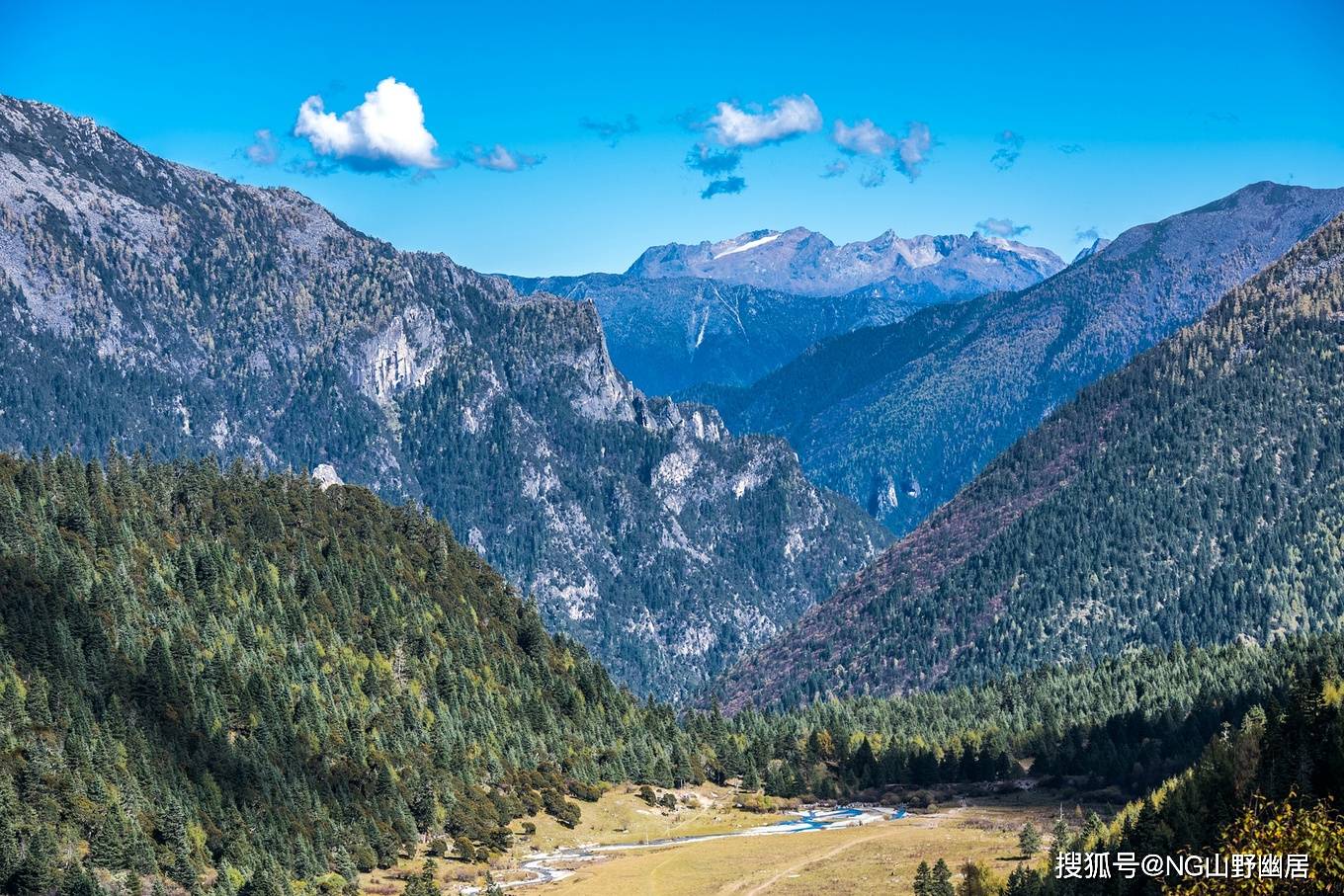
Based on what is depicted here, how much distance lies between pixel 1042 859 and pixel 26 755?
332 feet

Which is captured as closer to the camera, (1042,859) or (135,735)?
(1042,859)

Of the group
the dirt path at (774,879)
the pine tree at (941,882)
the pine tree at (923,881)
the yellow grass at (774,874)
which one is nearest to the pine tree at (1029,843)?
the yellow grass at (774,874)

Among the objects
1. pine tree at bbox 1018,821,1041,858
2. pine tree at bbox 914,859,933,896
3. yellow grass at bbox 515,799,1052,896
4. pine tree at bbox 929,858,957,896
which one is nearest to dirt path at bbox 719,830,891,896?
yellow grass at bbox 515,799,1052,896

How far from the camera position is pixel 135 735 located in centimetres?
19112

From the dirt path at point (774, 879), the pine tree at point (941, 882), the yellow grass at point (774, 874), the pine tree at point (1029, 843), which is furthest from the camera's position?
the pine tree at point (1029, 843)

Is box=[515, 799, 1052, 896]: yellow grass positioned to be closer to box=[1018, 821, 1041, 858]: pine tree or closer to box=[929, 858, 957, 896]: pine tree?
box=[1018, 821, 1041, 858]: pine tree

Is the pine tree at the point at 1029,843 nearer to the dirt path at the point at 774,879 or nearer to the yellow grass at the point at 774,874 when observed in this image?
the yellow grass at the point at 774,874

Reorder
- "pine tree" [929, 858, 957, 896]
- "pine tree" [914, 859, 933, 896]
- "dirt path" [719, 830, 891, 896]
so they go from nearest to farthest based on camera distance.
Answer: "pine tree" [929, 858, 957, 896]
"pine tree" [914, 859, 933, 896]
"dirt path" [719, 830, 891, 896]

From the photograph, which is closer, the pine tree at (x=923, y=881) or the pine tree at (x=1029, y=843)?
the pine tree at (x=923, y=881)

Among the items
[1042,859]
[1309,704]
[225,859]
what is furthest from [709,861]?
[1309,704]

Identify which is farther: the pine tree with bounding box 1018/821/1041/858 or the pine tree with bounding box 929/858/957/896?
the pine tree with bounding box 1018/821/1041/858

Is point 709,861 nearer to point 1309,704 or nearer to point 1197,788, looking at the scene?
point 1197,788

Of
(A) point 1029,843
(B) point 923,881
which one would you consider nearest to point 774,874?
(A) point 1029,843

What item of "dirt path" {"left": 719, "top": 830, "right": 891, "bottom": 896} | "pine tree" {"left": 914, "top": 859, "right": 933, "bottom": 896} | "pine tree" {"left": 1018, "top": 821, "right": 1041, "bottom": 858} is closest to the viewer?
"pine tree" {"left": 914, "top": 859, "right": 933, "bottom": 896}
